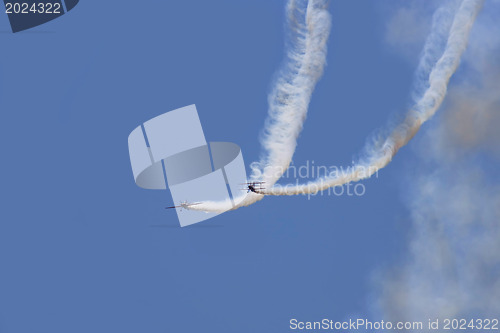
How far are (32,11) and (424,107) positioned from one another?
11117 mm

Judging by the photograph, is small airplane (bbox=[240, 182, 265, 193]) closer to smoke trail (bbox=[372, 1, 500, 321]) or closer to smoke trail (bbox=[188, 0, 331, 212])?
smoke trail (bbox=[188, 0, 331, 212])

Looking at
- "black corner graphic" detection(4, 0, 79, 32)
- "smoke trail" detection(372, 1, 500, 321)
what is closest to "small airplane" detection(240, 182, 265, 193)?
"smoke trail" detection(372, 1, 500, 321)

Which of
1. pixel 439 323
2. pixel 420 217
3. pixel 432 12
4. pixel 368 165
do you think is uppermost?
pixel 432 12

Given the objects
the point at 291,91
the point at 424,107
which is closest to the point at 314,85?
the point at 291,91

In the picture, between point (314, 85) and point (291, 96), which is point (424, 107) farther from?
point (291, 96)

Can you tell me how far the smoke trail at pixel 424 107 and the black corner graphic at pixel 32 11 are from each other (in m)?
7.80

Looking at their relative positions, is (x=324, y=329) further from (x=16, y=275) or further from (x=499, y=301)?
(x=16, y=275)

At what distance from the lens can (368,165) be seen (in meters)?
17.2

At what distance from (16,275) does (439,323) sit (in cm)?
1180

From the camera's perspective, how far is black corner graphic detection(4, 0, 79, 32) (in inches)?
738

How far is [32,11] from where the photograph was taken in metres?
18.9

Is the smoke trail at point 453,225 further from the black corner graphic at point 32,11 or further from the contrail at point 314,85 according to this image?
the black corner graphic at point 32,11

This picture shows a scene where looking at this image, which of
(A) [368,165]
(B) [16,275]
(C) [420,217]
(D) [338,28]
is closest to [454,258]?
(C) [420,217]

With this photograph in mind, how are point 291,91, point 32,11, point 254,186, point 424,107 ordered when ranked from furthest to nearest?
point 32,11 → point 254,186 → point 291,91 → point 424,107
